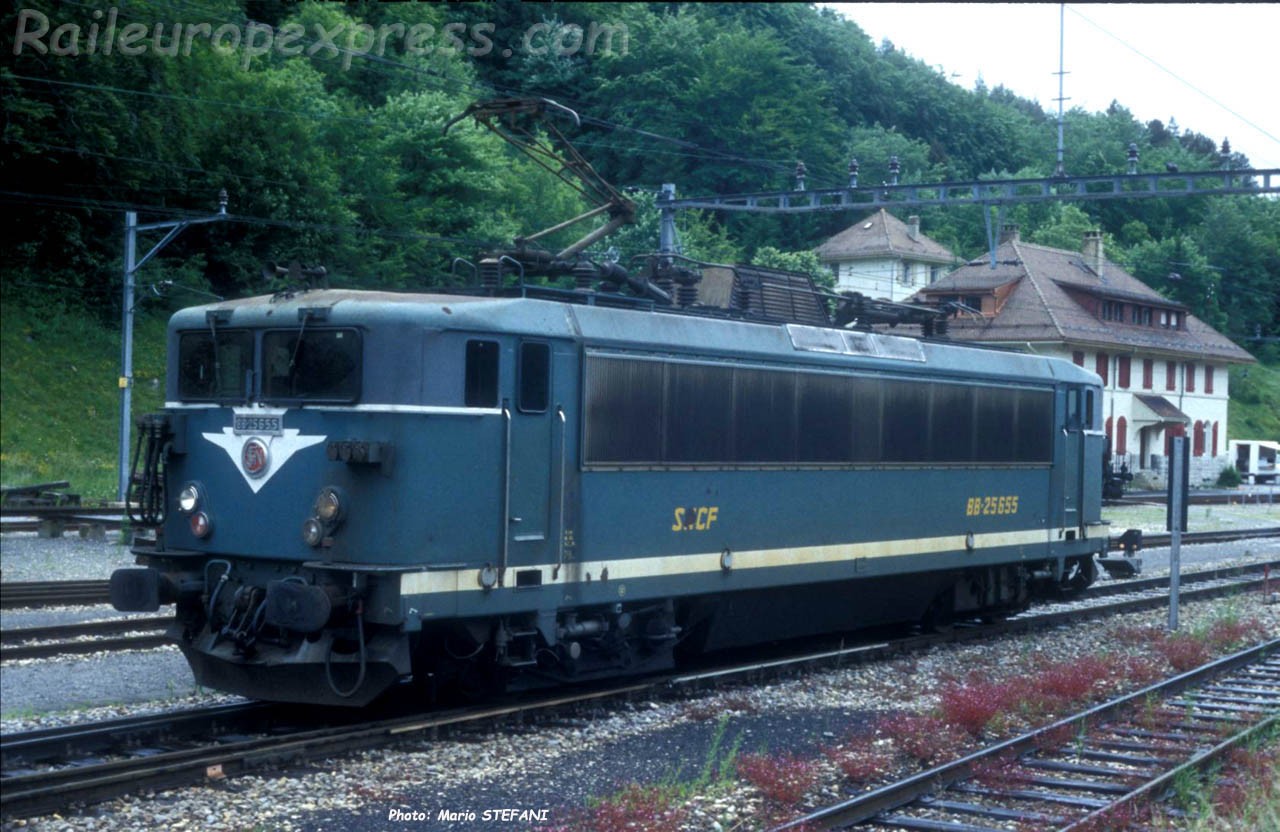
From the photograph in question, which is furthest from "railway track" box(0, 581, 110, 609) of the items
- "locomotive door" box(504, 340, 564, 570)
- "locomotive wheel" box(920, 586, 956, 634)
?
"locomotive wheel" box(920, 586, 956, 634)

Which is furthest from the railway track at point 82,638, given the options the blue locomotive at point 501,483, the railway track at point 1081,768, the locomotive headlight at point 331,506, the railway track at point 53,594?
the railway track at point 1081,768

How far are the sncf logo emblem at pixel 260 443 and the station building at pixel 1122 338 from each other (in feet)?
135

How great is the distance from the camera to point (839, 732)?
10719 mm

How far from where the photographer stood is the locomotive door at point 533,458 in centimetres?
1030

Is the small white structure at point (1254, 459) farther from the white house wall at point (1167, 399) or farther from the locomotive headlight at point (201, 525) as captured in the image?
the locomotive headlight at point (201, 525)

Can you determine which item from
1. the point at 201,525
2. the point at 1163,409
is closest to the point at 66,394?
the point at 201,525

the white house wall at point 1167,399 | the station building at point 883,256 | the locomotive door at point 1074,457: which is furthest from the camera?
the station building at point 883,256

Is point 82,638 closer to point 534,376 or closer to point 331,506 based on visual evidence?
point 331,506

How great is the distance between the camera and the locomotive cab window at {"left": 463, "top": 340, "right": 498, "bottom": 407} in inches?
394

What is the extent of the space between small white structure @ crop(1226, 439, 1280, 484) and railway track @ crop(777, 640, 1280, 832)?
53.3 meters

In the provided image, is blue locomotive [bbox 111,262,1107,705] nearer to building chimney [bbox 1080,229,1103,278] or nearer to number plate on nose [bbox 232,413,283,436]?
number plate on nose [bbox 232,413,283,436]

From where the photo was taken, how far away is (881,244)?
58.0m

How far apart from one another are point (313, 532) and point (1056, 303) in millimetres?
48185

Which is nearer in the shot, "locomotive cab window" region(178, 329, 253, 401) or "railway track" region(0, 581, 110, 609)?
"locomotive cab window" region(178, 329, 253, 401)
